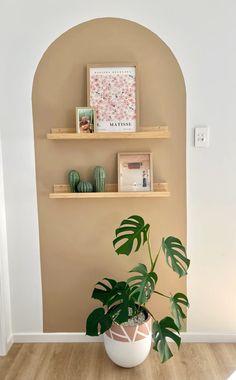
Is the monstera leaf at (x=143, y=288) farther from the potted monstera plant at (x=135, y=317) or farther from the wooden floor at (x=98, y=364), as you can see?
the wooden floor at (x=98, y=364)

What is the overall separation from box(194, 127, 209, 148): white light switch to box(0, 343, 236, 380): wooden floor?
1.19 metres

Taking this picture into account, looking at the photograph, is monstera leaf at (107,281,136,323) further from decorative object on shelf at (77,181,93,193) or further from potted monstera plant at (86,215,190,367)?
decorative object on shelf at (77,181,93,193)

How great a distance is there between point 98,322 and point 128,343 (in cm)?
19

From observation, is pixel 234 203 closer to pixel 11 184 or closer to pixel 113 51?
pixel 113 51

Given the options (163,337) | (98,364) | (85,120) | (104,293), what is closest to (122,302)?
(104,293)

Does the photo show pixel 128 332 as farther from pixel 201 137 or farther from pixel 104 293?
pixel 201 137

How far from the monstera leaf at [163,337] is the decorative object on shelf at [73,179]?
0.85 metres

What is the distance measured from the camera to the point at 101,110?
201cm

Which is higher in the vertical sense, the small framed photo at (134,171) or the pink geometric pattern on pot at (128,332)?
the small framed photo at (134,171)

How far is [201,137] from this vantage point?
79.6 inches

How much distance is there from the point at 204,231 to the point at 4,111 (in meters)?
1.34

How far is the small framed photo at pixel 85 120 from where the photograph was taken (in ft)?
6.45

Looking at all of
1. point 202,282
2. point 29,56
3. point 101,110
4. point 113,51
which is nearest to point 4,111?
point 29,56

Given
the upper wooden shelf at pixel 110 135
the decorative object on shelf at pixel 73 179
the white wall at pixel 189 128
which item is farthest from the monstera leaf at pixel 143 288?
the upper wooden shelf at pixel 110 135
